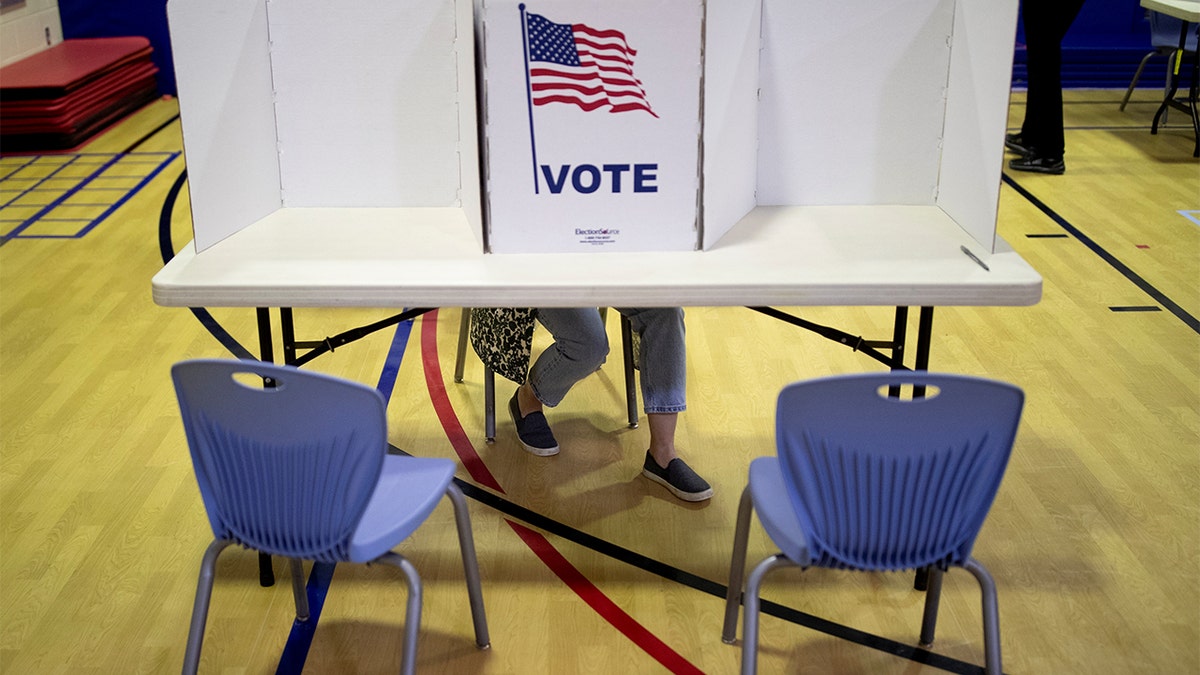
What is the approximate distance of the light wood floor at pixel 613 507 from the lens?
2191 mm

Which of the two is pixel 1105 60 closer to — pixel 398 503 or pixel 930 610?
pixel 930 610

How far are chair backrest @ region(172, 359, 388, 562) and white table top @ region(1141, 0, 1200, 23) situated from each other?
4631 millimetres

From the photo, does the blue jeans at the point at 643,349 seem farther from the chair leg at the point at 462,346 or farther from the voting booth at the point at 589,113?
the chair leg at the point at 462,346

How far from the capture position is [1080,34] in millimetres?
7027

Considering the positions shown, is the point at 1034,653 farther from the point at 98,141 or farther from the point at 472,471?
the point at 98,141

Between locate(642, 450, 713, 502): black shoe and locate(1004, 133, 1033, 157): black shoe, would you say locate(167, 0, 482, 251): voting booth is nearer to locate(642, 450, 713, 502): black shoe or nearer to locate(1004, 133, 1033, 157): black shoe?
locate(642, 450, 713, 502): black shoe

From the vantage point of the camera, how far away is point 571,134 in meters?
2.15

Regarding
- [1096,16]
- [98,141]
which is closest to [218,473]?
[98,141]

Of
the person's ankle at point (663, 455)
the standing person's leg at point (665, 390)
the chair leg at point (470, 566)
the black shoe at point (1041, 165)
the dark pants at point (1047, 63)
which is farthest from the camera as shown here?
the black shoe at point (1041, 165)

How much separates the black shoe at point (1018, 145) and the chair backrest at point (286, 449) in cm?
436

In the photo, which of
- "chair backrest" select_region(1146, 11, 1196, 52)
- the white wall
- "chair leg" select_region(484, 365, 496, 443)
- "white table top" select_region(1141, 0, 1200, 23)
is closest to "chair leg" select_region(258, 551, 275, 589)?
"chair leg" select_region(484, 365, 496, 443)

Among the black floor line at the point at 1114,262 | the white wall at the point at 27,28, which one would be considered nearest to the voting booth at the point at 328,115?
the black floor line at the point at 1114,262

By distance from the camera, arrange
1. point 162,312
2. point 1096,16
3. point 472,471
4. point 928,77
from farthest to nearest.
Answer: point 1096,16 → point 162,312 → point 472,471 → point 928,77

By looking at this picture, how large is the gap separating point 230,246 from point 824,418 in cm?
128
